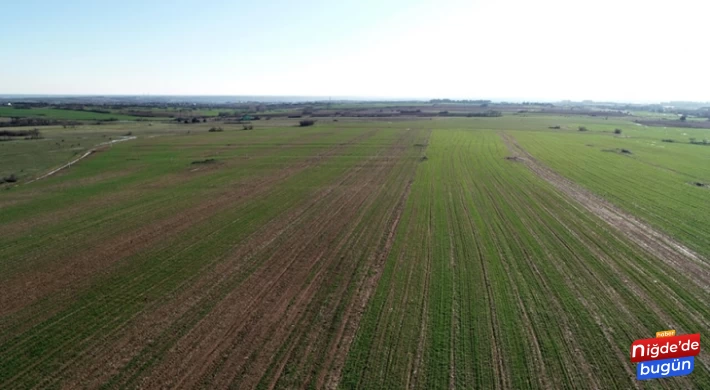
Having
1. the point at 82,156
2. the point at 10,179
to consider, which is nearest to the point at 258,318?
the point at 10,179

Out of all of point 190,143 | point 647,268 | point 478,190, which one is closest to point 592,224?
point 647,268

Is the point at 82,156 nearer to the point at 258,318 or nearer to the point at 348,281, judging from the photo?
the point at 258,318

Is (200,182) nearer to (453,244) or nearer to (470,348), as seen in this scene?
(453,244)

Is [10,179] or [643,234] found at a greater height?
[643,234]
